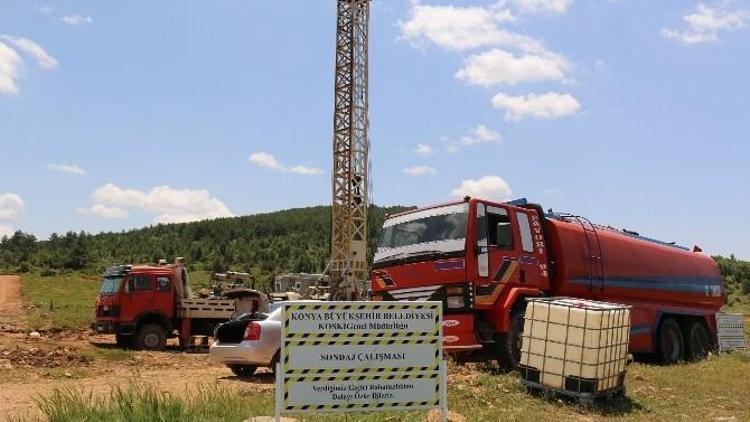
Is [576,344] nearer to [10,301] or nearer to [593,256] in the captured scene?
[593,256]

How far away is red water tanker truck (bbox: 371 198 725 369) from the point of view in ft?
37.3

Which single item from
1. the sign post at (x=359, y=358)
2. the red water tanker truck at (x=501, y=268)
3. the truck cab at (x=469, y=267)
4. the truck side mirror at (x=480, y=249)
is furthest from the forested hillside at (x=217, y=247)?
the sign post at (x=359, y=358)

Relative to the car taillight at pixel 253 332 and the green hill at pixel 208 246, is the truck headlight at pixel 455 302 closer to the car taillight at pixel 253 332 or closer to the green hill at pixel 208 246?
the car taillight at pixel 253 332

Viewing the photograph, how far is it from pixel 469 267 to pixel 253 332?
4.01m

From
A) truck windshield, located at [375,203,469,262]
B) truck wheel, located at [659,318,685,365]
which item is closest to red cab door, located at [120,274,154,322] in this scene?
truck windshield, located at [375,203,469,262]

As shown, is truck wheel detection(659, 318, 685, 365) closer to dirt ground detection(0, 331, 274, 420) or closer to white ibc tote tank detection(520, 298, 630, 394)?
white ibc tote tank detection(520, 298, 630, 394)

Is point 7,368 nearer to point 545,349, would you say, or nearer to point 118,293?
point 118,293

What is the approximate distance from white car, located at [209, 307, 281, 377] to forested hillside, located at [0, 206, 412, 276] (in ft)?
127

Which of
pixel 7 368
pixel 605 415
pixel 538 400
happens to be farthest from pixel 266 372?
pixel 605 415

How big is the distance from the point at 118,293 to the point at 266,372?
7692 millimetres

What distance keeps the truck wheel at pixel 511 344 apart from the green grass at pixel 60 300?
18251 millimetres

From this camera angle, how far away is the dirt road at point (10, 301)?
28.2 meters

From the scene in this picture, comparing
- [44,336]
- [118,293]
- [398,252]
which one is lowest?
[44,336]

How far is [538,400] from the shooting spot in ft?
32.1
